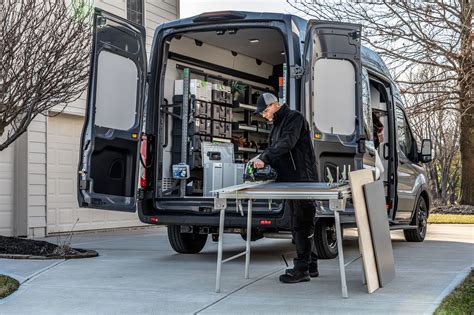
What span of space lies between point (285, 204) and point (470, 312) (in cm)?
282

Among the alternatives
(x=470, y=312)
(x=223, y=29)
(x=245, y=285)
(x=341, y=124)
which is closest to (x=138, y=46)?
(x=223, y=29)

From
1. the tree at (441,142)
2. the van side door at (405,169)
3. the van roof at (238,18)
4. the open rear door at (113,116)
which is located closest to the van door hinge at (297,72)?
the van roof at (238,18)

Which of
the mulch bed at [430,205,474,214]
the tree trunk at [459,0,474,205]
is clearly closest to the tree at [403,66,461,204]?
the tree trunk at [459,0,474,205]

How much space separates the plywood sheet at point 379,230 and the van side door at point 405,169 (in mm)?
3412

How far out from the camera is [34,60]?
9734mm

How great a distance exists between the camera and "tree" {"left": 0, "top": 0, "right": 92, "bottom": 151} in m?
9.61

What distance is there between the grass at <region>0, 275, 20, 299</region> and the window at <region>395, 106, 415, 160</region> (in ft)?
19.2

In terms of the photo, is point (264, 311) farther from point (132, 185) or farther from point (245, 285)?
point (132, 185)

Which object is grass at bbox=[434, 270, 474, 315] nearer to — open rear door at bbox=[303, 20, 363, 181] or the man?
the man

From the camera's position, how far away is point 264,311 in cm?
570

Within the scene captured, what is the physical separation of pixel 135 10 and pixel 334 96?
758 cm

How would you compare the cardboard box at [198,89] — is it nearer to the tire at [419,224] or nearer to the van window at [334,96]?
the van window at [334,96]

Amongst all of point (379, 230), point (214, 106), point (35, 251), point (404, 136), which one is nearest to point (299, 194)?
point (379, 230)

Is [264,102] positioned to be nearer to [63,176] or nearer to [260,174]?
[260,174]
